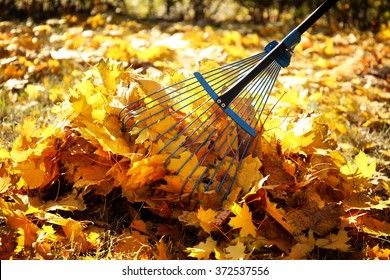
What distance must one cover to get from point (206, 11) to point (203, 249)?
164 inches

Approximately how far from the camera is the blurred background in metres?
5.35

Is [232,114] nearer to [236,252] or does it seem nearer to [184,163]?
[184,163]

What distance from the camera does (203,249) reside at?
1.92 m

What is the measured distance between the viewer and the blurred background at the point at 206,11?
5.35 metres

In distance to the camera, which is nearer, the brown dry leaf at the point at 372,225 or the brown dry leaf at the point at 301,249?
the brown dry leaf at the point at 301,249

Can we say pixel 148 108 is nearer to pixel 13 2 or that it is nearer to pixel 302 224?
pixel 302 224

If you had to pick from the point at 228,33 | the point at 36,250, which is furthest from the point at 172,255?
the point at 228,33

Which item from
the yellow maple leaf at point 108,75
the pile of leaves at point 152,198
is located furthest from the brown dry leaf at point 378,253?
the yellow maple leaf at point 108,75

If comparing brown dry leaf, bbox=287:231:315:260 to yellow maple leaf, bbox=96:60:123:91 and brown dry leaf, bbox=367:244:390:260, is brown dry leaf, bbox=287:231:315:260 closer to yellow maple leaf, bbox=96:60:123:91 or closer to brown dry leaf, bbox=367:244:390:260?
brown dry leaf, bbox=367:244:390:260

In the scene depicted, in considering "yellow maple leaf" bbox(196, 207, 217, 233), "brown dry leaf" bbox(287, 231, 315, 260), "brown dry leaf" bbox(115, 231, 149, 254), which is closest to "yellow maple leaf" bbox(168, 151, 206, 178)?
"yellow maple leaf" bbox(196, 207, 217, 233)

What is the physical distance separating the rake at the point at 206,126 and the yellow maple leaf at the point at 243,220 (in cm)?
13

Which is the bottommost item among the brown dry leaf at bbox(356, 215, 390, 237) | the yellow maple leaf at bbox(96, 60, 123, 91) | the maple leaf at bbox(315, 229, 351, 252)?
the brown dry leaf at bbox(356, 215, 390, 237)

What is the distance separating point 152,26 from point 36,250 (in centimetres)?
367

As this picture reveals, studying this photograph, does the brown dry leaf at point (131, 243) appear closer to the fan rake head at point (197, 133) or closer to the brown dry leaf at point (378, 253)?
the fan rake head at point (197, 133)
